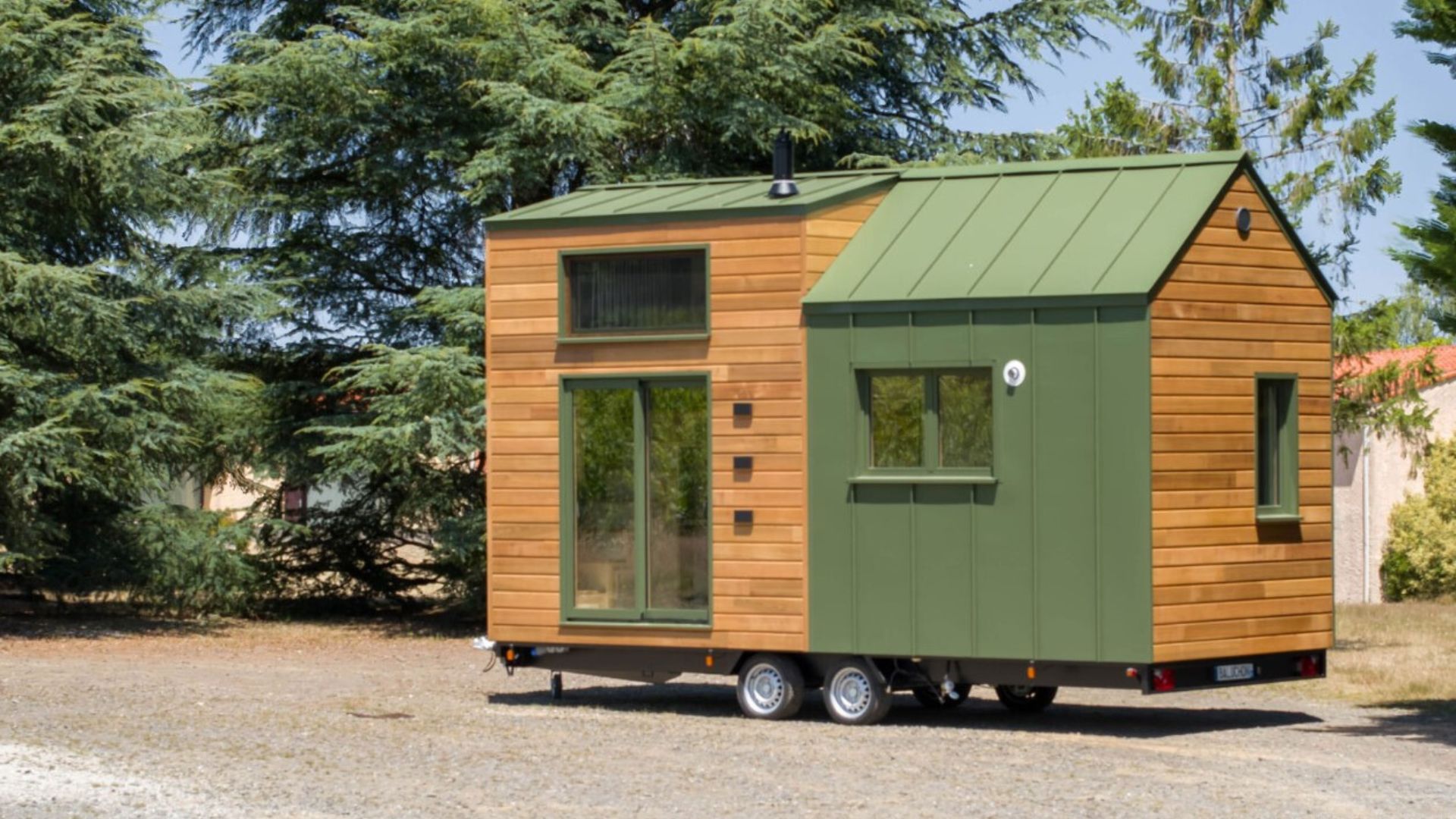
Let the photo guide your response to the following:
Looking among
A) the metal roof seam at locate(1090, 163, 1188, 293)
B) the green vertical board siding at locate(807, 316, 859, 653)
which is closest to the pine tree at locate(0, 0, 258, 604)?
the green vertical board siding at locate(807, 316, 859, 653)

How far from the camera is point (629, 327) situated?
1506 centimetres

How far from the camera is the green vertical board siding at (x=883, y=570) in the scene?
14062mm

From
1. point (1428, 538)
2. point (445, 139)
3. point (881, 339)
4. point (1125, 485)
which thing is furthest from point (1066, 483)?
point (1428, 538)

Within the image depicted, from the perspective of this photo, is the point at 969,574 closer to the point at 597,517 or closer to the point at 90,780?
the point at 597,517

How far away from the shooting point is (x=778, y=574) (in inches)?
570

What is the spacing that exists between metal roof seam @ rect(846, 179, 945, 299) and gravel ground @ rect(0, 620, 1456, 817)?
3120 mm

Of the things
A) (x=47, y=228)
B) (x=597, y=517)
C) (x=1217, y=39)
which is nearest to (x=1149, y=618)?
(x=597, y=517)

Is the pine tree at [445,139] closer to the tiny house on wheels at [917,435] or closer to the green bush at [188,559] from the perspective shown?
the green bush at [188,559]

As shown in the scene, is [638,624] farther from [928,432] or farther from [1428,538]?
[1428,538]

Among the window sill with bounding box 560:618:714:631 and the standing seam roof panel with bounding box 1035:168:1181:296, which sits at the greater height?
the standing seam roof panel with bounding box 1035:168:1181:296

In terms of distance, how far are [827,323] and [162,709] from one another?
5.59 m

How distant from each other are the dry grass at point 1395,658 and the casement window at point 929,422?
14.9ft

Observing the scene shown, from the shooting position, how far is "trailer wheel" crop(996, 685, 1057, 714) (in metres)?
15.2

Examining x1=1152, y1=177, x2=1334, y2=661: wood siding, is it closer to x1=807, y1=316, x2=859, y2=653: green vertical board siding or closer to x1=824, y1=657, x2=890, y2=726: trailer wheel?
x1=824, y1=657, x2=890, y2=726: trailer wheel
